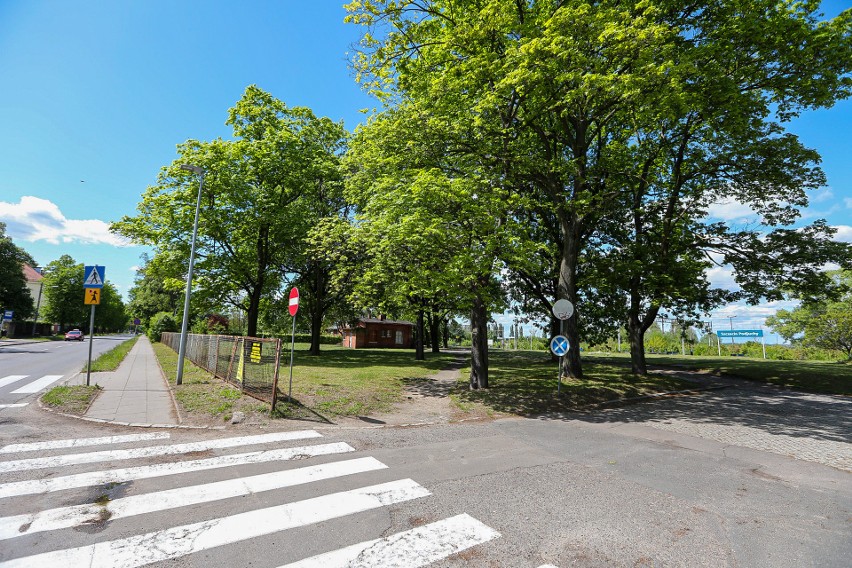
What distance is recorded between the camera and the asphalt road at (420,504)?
3.35 meters

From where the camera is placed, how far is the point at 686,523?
403 centimetres

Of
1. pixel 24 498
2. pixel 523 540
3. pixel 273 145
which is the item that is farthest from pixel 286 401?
pixel 273 145

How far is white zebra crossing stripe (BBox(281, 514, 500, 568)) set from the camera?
10.5ft

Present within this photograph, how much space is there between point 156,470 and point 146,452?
3.23 ft

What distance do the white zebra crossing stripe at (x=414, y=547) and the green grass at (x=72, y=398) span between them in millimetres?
7941

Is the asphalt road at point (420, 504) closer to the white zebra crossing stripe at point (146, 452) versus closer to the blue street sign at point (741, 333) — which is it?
the white zebra crossing stripe at point (146, 452)

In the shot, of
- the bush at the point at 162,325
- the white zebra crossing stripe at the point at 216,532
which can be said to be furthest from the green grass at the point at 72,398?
the bush at the point at 162,325

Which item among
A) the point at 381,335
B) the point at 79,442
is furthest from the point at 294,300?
the point at 381,335

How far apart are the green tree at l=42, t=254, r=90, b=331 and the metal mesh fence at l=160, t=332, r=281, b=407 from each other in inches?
2476

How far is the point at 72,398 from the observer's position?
927 centimetres

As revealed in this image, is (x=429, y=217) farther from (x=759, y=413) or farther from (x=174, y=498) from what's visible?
(x=759, y=413)

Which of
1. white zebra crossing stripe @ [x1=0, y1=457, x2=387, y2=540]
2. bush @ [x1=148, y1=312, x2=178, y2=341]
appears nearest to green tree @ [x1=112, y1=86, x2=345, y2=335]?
white zebra crossing stripe @ [x1=0, y1=457, x2=387, y2=540]

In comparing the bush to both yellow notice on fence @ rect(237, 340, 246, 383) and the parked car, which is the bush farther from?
yellow notice on fence @ rect(237, 340, 246, 383)

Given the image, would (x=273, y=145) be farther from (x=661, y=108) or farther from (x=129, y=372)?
(x=661, y=108)
